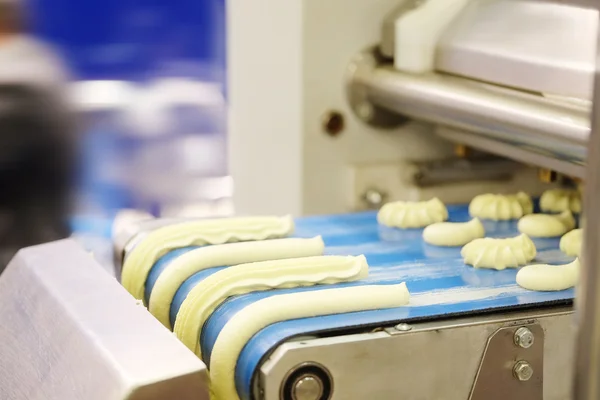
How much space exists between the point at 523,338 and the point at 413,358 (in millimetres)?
149

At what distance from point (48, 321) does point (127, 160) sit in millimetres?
2591

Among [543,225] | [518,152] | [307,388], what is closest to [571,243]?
[543,225]

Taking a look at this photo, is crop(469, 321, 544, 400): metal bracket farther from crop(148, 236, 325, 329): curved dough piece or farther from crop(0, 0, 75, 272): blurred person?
crop(0, 0, 75, 272): blurred person

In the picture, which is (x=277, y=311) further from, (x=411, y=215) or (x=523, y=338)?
(x=411, y=215)

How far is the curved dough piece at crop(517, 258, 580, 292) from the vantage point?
115cm

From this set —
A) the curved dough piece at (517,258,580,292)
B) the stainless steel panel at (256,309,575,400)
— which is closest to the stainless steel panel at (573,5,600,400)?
the stainless steel panel at (256,309,575,400)

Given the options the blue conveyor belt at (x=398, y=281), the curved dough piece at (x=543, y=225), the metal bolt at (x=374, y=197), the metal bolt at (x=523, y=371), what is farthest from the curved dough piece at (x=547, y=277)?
the metal bolt at (x=374, y=197)

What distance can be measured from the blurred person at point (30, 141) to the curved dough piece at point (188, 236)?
2052 millimetres

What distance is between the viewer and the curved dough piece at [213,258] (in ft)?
3.99

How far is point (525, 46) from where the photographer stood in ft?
4.78

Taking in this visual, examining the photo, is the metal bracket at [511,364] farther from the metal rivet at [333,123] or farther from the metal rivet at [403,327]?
the metal rivet at [333,123]

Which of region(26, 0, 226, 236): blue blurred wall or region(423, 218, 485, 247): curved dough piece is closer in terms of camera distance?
region(423, 218, 485, 247): curved dough piece

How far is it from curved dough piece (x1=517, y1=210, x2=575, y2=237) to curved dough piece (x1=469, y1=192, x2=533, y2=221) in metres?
0.06

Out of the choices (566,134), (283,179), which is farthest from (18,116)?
(566,134)
